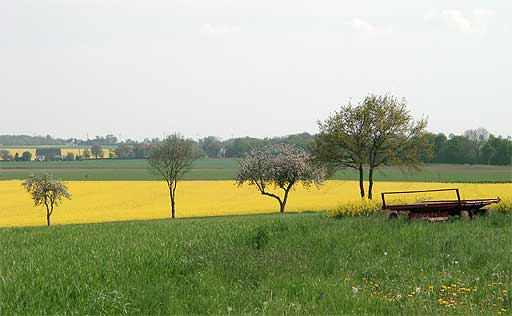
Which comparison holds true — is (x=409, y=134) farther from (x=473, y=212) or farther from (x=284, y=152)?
(x=473, y=212)

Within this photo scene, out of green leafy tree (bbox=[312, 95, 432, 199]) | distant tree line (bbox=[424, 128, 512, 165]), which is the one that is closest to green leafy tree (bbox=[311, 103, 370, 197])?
green leafy tree (bbox=[312, 95, 432, 199])

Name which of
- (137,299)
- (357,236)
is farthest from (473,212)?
(137,299)

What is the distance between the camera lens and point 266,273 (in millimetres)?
9383

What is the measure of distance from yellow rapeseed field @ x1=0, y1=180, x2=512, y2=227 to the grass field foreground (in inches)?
936

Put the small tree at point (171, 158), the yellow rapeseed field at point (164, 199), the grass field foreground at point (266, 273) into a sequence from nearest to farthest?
1. the grass field foreground at point (266, 273)
2. the yellow rapeseed field at point (164, 199)
3. the small tree at point (171, 158)

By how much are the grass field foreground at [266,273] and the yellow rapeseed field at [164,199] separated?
23769mm

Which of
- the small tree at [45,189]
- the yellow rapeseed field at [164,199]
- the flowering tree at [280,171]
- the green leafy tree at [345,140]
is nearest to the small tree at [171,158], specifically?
the yellow rapeseed field at [164,199]

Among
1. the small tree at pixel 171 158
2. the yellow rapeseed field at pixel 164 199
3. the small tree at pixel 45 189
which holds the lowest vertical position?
the yellow rapeseed field at pixel 164 199

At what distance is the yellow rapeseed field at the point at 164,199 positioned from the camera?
44.4 metres

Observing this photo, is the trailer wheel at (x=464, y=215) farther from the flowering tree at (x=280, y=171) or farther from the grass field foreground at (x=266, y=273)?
the flowering tree at (x=280, y=171)

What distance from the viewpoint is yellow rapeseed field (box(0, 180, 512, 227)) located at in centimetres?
4441

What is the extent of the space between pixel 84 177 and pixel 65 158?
192 ft

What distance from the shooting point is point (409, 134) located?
40.6 metres

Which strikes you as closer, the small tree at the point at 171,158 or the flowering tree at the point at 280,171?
the flowering tree at the point at 280,171
